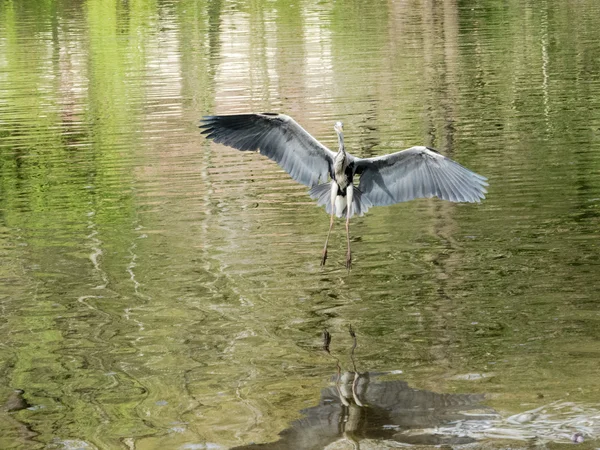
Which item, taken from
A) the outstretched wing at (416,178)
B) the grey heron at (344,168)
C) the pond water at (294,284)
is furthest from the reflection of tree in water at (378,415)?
the outstretched wing at (416,178)

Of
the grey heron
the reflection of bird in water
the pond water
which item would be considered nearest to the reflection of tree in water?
the pond water

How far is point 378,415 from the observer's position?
740cm

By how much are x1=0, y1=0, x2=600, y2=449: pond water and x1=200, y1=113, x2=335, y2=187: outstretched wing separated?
0.99 m

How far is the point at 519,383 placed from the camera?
784 cm

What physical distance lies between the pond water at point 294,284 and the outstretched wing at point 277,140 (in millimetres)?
991

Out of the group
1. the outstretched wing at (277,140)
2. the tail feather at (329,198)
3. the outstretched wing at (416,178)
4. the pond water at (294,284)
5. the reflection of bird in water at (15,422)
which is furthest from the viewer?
the tail feather at (329,198)

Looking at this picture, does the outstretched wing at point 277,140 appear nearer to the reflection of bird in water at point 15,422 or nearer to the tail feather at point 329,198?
the tail feather at point 329,198

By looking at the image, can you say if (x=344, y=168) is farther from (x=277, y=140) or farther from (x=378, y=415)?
(x=378, y=415)

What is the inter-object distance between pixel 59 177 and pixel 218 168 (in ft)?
8.14

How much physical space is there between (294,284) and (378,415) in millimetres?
3316

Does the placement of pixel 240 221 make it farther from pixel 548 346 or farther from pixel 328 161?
pixel 548 346

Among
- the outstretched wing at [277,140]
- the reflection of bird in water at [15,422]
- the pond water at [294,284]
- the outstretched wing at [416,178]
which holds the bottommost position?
the reflection of bird in water at [15,422]

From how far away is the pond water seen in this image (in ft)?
24.7

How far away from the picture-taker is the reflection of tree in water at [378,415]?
7.06 metres
